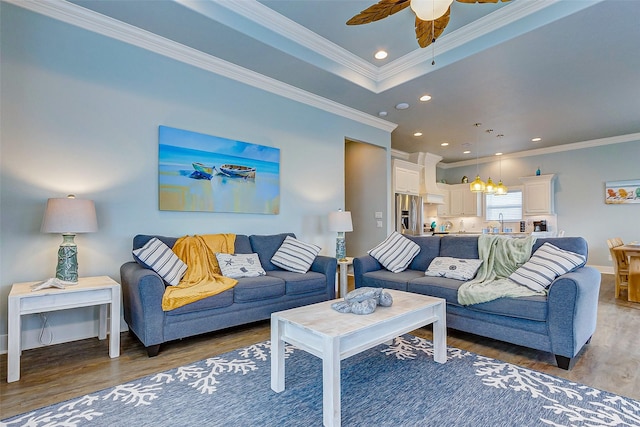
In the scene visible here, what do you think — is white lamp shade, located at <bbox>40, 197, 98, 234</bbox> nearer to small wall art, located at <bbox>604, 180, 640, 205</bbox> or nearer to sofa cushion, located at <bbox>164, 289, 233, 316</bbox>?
sofa cushion, located at <bbox>164, 289, 233, 316</bbox>

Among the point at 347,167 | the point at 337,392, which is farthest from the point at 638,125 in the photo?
the point at 337,392

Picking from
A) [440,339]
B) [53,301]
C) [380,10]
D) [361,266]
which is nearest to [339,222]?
[361,266]

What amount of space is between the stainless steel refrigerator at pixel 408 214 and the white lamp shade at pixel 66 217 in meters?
5.00

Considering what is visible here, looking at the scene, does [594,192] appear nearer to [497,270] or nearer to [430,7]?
[497,270]

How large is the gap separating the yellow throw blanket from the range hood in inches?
212

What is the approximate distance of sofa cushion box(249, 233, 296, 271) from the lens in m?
3.70

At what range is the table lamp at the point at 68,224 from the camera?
2.41m

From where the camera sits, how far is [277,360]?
197cm

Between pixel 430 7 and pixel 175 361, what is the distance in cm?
311

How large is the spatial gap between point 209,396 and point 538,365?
2323 mm

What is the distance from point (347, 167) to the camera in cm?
662

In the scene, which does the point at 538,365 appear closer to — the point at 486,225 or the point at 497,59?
the point at 497,59

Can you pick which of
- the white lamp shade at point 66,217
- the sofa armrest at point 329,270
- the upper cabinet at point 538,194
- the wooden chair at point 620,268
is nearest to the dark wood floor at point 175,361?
the sofa armrest at point 329,270

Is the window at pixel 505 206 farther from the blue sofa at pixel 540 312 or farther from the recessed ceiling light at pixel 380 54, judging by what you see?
the recessed ceiling light at pixel 380 54
